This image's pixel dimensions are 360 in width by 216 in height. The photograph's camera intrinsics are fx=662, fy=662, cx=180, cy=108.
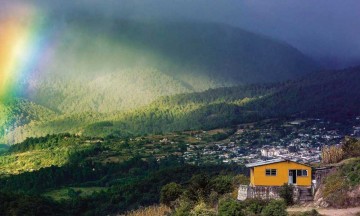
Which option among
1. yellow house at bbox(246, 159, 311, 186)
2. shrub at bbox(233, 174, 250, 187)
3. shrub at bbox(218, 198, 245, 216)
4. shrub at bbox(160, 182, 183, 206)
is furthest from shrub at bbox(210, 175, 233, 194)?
shrub at bbox(218, 198, 245, 216)

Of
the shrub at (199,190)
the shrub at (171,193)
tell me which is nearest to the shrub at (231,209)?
the shrub at (199,190)

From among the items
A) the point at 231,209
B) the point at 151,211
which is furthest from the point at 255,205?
the point at 151,211

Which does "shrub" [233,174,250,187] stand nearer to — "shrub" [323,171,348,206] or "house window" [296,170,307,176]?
"house window" [296,170,307,176]

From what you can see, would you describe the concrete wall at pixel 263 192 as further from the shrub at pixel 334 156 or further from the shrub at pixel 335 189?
the shrub at pixel 334 156

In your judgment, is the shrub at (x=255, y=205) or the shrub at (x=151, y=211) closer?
the shrub at (x=255, y=205)

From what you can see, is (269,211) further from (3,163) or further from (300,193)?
(3,163)

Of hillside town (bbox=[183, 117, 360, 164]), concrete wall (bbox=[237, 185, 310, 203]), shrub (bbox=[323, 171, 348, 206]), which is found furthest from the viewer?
hillside town (bbox=[183, 117, 360, 164])

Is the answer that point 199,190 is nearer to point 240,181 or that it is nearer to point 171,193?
point 171,193

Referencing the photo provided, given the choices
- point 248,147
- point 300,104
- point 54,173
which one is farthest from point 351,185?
point 300,104

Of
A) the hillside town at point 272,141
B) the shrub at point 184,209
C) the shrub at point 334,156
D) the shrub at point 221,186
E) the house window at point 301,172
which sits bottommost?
the shrub at point 184,209
